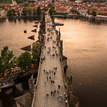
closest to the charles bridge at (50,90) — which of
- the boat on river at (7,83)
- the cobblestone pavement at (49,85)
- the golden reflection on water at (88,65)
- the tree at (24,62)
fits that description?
the cobblestone pavement at (49,85)

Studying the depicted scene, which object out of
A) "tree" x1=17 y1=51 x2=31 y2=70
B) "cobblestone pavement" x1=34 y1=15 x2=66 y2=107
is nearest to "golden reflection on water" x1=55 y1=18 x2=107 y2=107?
"cobblestone pavement" x1=34 y1=15 x2=66 y2=107

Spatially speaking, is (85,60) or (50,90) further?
(85,60)

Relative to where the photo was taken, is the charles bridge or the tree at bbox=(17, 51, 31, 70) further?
the tree at bbox=(17, 51, 31, 70)

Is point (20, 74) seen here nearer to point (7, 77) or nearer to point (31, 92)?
point (7, 77)

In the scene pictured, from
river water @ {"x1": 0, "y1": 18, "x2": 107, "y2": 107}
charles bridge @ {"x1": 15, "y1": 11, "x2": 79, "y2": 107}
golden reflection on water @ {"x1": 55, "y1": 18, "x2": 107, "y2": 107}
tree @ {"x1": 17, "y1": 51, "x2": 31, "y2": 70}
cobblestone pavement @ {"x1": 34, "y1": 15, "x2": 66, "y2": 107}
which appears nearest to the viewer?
cobblestone pavement @ {"x1": 34, "y1": 15, "x2": 66, "y2": 107}

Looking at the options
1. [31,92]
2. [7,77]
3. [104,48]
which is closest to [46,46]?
[7,77]

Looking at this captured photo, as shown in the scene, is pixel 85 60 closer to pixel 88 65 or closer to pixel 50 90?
pixel 88 65

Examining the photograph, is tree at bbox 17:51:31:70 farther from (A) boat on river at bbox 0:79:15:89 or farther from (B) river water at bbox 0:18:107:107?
(B) river water at bbox 0:18:107:107

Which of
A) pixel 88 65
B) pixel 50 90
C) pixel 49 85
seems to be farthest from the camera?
pixel 88 65

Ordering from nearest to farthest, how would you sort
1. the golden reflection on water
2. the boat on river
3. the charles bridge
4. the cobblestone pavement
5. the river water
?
the cobblestone pavement < the charles bridge < the golden reflection on water < the river water < the boat on river

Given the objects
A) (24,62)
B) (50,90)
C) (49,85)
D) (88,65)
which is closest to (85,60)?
(88,65)

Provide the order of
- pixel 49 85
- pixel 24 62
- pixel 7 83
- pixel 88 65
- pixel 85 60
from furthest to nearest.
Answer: pixel 85 60, pixel 88 65, pixel 24 62, pixel 7 83, pixel 49 85
